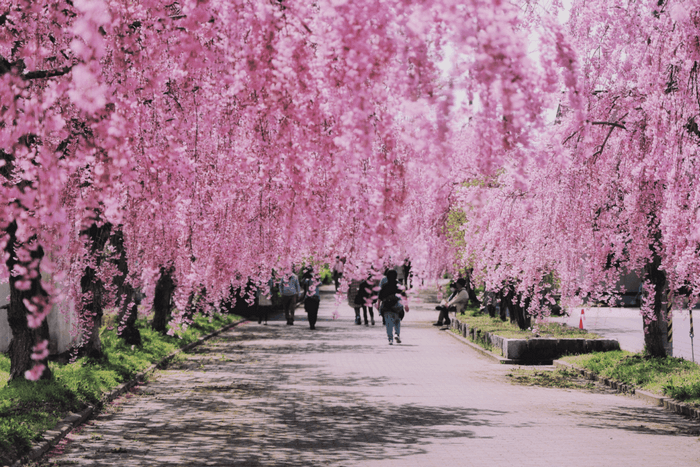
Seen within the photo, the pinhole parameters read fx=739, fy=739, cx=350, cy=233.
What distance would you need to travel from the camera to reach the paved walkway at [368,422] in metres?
8.41

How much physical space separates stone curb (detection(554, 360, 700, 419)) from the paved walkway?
10.8 inches

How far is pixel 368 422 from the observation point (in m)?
10.6

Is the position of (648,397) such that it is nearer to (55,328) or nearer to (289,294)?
(55,328)

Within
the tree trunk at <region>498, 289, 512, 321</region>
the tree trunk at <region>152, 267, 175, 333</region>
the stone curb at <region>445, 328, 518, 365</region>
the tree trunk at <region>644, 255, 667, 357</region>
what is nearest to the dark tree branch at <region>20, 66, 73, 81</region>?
the tree trunk at <region>644, 255, 667, 357</region>

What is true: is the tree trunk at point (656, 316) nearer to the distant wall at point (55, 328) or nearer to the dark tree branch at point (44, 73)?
the dark tree branch at point (44, 73)

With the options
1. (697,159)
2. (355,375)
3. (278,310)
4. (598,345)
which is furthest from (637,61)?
(278,310)

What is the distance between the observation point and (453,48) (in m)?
3.99

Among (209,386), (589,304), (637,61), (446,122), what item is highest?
(637,61)

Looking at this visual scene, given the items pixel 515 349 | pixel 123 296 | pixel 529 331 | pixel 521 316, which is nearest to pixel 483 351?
pixel 529 331

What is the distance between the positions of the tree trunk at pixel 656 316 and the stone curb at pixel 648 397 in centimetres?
137

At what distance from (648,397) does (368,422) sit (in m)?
5.28

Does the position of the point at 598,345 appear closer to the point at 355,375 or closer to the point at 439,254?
the point at 439,254

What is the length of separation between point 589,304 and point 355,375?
5.06 metres

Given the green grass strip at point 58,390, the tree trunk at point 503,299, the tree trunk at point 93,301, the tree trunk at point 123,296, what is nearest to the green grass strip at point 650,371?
the tree trunk at point 503,299
